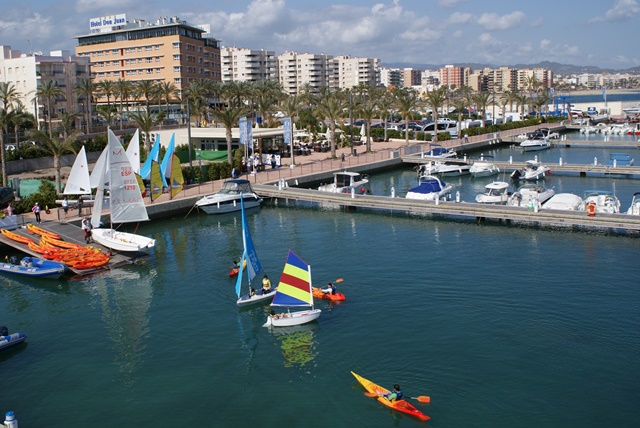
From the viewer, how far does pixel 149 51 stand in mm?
136125

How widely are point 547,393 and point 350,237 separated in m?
24.6

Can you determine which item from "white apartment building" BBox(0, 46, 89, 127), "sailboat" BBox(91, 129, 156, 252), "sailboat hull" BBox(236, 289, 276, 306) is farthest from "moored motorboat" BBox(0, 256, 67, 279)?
"white apartment building" BBox(0, 46, 89, 127)

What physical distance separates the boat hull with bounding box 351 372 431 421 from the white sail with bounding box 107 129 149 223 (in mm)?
24518

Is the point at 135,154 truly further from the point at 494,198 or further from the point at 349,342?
the point at 349,342

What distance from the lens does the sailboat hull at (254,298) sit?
31.6m

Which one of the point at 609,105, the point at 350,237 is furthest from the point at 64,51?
the point at 609,105

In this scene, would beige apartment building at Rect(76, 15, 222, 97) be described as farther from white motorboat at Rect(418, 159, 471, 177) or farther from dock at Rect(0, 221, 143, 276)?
dock at Rect(0, 221, 143, 276)

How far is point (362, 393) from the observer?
23062mm

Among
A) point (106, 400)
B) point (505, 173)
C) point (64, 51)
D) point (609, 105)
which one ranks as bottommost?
point (106, 400)

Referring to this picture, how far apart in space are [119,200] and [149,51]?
10199cm

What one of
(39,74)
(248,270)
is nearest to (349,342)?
(248,270)

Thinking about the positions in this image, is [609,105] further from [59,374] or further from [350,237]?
[59,374]

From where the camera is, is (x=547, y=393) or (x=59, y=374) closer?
(x=547, y=393)

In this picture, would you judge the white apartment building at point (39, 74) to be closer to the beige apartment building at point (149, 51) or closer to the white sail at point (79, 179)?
the beige apartment building at point (149, 51)
